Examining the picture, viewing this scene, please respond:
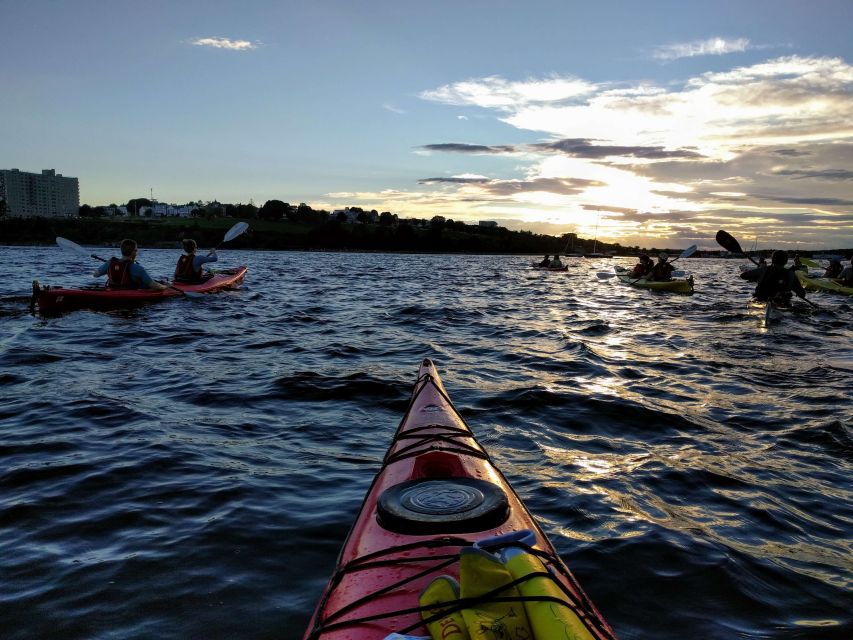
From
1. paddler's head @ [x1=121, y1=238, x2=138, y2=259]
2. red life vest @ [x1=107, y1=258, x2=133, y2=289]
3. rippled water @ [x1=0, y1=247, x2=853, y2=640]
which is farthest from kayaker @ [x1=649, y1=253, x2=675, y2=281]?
red life vest @ [x1=107, y1=258, x2=133, y2=289]

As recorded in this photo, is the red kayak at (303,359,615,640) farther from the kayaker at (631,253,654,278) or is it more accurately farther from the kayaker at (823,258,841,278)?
the kayaker at (823,258,841,278)

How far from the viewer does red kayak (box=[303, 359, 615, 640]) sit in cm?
200

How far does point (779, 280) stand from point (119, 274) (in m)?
16.7

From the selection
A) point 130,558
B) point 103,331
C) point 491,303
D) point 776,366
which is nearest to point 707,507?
point 130,558

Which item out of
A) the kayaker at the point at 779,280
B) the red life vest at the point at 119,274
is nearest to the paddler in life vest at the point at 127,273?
the red life vest at the point at 119,274

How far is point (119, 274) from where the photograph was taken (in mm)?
13609

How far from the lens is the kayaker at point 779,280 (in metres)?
15.0

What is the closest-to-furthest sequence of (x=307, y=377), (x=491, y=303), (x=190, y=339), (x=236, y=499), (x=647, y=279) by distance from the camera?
(x=236, y=499)
(x=307, y=377)
(x=190, y=339)
(x=491, y=303)
(x=647, y=279)

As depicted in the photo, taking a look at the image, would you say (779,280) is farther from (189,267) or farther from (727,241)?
(189,267)

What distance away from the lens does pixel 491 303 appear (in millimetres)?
20281

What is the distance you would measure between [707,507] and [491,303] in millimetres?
16094

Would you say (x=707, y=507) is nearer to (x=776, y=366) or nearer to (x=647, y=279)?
(x=776, y=366)

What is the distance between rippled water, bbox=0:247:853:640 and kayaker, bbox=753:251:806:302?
431 cm

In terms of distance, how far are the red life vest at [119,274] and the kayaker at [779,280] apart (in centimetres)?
1603
